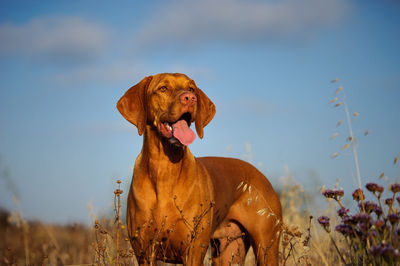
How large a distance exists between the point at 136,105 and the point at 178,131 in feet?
1.77

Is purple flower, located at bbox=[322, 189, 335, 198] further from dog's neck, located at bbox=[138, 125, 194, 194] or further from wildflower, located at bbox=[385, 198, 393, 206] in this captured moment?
dog's neck, located at bbox=[138, 125, 194, 194]

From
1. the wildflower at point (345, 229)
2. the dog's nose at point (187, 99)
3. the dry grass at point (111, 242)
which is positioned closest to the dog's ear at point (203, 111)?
the dog's nose at point (187, 99)

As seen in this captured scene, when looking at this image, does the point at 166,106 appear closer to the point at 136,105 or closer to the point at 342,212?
the point at 136,105

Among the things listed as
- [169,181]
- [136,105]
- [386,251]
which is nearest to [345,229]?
[386,251]

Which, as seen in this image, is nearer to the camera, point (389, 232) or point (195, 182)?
point (389, 232)

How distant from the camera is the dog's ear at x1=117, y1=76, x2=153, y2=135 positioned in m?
3.90

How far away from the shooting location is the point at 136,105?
13.0ft

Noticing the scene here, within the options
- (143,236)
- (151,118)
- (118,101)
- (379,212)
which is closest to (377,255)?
(379,212)

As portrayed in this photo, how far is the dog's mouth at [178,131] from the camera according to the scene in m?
3.69

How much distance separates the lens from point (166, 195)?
12.1 ft

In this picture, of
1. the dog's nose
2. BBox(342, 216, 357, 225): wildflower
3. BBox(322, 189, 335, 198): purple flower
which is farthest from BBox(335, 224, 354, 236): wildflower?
the dog's nose

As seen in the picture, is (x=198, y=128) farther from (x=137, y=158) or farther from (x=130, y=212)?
(x=130, y=212)

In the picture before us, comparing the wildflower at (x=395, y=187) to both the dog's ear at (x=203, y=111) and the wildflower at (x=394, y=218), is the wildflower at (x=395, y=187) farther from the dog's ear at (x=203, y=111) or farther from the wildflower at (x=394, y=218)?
the dog's ear at (x=203, y=111)

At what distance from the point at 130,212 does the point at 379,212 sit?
2100 millimetres
